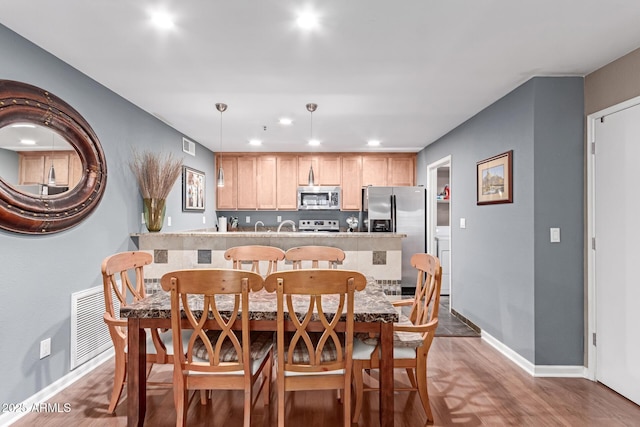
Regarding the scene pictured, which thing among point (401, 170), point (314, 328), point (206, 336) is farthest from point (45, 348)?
point (401, 170)

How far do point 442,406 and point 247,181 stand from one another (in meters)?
4.53

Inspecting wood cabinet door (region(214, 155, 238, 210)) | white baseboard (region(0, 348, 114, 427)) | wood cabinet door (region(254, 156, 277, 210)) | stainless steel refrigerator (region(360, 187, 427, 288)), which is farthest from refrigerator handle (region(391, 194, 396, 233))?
white baseboard (region(0, 348, 114, 427))

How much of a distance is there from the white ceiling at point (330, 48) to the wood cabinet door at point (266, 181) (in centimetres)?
232

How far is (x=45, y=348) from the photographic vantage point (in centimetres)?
232

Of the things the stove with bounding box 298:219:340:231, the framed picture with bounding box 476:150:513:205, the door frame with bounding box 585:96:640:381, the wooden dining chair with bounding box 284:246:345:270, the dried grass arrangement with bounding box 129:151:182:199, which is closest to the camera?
the door frame with bounding box 585:96:640:381

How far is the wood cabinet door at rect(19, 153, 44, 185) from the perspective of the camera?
216 centimetres

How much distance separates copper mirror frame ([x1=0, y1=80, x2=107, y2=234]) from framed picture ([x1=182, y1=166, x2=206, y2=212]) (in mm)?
1678

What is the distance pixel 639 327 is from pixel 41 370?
3.95 metres

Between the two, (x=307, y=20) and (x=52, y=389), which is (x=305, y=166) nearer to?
(x=307, y=20)

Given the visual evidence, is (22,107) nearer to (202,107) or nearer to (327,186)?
(202,107)

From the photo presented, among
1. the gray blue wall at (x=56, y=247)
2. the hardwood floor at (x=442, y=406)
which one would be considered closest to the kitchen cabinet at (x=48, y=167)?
the gray blue wall at (x=56, y=247)

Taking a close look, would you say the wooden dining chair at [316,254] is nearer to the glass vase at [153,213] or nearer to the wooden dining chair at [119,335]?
the wooden dining chair at [119,335]

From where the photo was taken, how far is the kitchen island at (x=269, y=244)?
322 centimetres

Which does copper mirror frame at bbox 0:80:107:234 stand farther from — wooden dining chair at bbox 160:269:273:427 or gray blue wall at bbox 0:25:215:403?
wooden dining chair at bbox 160:269:273:427
